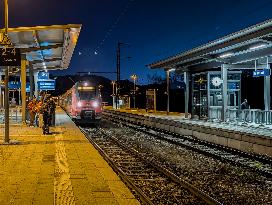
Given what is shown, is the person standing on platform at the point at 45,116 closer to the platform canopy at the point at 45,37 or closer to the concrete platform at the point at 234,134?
the platform canopy at the point at 45,37

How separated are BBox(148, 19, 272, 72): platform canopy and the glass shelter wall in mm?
674

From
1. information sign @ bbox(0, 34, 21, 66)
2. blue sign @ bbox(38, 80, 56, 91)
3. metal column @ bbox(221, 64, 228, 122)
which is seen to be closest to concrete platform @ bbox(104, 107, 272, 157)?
metal column @ bbox(221, 64, 228, 122)

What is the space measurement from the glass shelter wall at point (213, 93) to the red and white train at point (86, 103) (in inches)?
282

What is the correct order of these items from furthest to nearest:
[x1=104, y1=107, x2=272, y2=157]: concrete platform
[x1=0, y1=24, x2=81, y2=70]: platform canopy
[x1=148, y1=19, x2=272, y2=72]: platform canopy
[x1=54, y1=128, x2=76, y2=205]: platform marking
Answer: [x1=0, y1=24, x2=81, y2=70]: platform canopy → [x1=148, y1=19, x2=272, y2=72]: platform canopy → [x1=104, y1=107, x2=272, y2=157]: concrete platform → [x1=54, y1=128, x2=76, y2=205]: platform marking

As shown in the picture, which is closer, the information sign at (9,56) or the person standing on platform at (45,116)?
the information sign at (9,56)

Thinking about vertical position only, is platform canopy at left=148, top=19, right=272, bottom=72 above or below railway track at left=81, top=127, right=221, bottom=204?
above

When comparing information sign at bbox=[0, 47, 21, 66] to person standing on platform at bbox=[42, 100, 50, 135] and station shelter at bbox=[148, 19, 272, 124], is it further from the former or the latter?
station shelter at bbox=[148, 19, 272, 124]

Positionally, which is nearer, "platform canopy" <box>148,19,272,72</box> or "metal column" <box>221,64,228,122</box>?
"platform canopy" <box>148,19,272,72</box>

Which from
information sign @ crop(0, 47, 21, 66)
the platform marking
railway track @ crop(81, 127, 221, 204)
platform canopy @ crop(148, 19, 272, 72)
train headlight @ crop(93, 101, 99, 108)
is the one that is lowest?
railway track @ crop(81, 127, 221, 204)

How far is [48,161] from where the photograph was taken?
11.9 m

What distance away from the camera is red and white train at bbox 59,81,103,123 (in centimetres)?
3083

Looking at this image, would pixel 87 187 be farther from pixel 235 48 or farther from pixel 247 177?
pixel 235 48

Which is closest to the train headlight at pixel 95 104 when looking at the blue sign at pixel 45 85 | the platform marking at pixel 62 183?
the blue sign at pixel 45 85

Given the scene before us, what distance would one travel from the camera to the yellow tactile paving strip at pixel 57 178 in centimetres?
737
